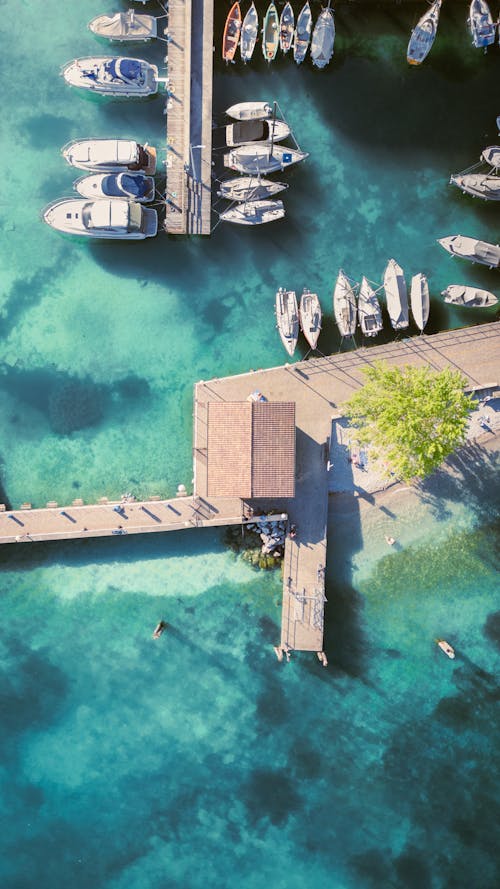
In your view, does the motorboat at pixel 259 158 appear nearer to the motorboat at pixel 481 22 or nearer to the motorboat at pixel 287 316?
the motorboat at pixel 287 316

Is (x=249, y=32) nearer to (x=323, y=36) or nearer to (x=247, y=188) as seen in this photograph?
(x=323, y=36)

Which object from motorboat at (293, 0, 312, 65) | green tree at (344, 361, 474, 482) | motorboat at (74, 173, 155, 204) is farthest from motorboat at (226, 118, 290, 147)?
green tree at (344, 361, 474, 482)

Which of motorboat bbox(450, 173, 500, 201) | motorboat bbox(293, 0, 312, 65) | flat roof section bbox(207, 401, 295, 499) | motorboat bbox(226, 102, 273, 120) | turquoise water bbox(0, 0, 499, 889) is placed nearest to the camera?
flat roof section bbox(207, 401, 295, 499)

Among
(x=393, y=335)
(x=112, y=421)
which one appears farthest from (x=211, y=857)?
(x=393, y=335)

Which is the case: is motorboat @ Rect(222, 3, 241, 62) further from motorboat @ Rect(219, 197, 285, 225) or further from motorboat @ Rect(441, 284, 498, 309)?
motorboat @ Rect(441, 284, 498, 309)

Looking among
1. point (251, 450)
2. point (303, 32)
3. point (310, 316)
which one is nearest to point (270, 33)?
point (303, 32)
